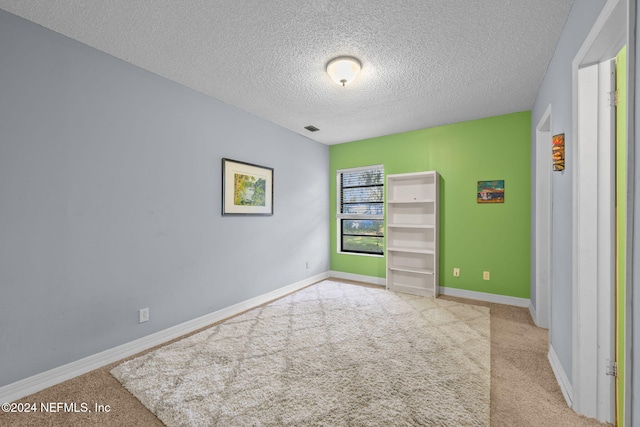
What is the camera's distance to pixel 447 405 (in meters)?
1.69

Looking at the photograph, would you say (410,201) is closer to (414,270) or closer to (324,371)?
(414,270)

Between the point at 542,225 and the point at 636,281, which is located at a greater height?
the point at 542,225

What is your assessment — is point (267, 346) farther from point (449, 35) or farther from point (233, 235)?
point (449, 35)

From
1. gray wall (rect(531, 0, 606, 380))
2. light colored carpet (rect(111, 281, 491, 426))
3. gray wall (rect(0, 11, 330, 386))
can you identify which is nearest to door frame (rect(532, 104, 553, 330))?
light colored carpet (rect(111, 281, 491, 426))

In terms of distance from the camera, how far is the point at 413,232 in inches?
169

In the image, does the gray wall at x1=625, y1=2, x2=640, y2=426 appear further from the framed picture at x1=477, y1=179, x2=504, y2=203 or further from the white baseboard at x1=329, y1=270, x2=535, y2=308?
the framed picture at x1=477, y1=179, x2=504, y2=203

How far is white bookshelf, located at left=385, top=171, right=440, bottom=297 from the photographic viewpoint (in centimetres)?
397

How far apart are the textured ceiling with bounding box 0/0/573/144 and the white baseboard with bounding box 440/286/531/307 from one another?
2.52 m

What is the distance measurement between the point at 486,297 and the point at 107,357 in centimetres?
437

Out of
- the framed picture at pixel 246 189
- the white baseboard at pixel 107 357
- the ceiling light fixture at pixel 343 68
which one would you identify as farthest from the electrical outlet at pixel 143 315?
the ceiling light fixture at pixel 343 68

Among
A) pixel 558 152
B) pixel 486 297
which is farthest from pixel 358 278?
pixel 558 152

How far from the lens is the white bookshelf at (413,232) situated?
13.0ft

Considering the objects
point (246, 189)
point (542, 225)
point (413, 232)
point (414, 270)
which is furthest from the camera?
point (413, 232)

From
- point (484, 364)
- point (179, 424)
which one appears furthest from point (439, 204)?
point (179, 424)
